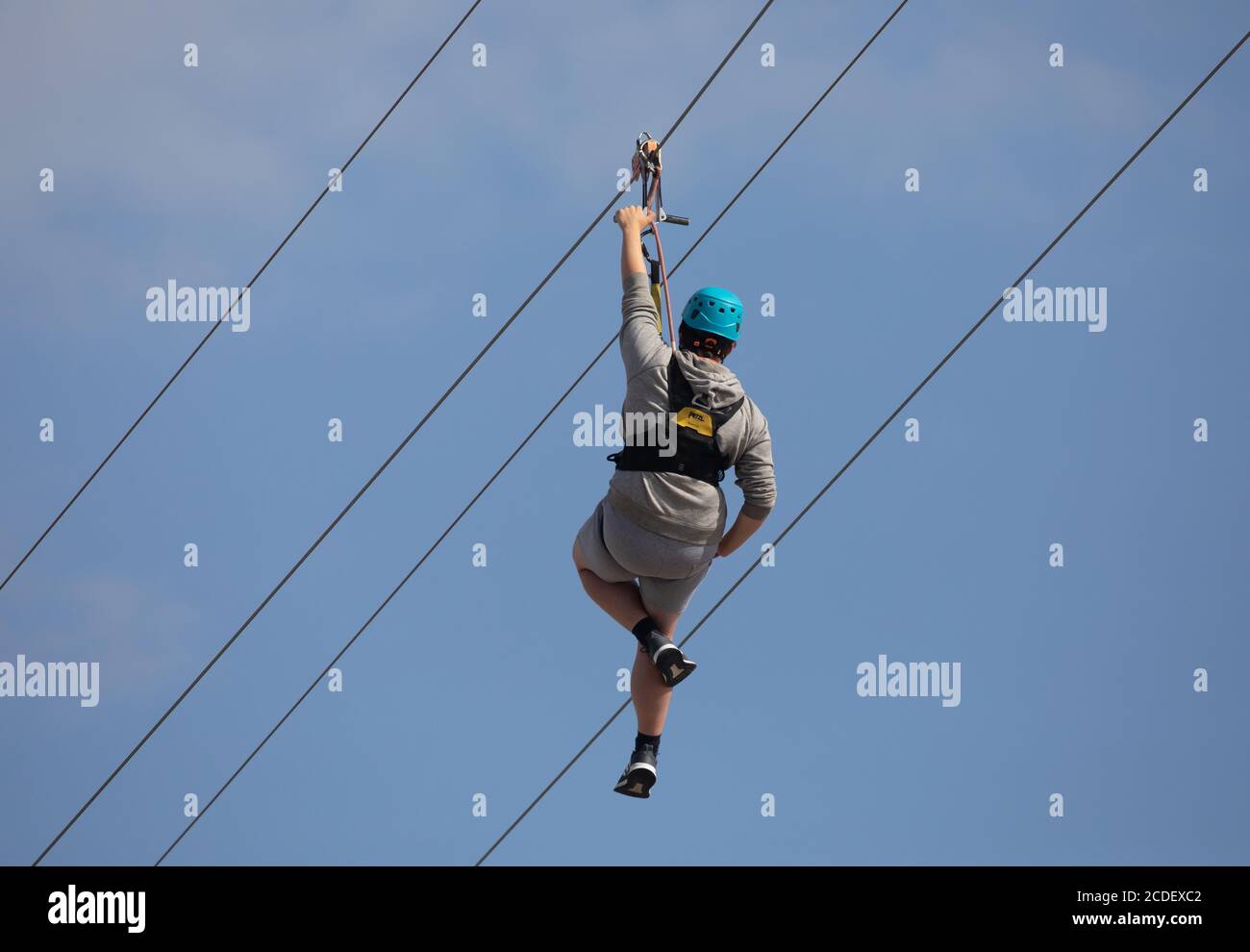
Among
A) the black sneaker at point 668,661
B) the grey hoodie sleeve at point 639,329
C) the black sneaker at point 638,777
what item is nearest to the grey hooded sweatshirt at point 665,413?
the grey hoodie sleeve at point 639,329

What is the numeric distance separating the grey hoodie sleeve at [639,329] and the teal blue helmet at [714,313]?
0.18 metres

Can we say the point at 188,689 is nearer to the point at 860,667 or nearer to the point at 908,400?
the point at 908,400

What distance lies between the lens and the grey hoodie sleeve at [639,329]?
1485 centimetres

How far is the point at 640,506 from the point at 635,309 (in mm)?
892

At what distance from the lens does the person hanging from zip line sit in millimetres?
14852

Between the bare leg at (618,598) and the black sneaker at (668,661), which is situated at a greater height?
the bare leg at (618,598)

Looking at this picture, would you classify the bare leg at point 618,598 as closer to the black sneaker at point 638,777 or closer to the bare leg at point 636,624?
the bare leg at point 636,624

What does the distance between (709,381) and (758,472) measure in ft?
1.70

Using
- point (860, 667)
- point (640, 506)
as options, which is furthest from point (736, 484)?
point (860, 667)

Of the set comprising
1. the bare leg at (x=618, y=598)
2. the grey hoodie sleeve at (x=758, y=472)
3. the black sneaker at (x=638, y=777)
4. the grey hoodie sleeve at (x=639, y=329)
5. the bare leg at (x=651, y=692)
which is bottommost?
the black sneaker at (x=638, y=777)

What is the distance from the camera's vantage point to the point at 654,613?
15.4 meters

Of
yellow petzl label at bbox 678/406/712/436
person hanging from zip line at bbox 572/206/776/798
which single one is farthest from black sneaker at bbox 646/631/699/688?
yellow petzl label at bbox 678/406/712/436

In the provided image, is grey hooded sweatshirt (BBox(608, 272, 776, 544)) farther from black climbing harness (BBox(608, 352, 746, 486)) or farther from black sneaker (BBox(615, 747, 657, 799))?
black sneaker (BBox(615, 747, 657, 799))
